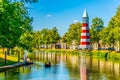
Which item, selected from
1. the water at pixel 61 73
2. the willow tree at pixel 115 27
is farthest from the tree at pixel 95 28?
the water at pixel 61 73

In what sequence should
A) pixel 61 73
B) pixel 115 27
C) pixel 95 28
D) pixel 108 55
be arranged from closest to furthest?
pixel 61 73 → pixel 108 55 → pixel 115 27 → pixel 95 28

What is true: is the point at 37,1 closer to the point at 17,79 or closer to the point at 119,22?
the point at 17,79

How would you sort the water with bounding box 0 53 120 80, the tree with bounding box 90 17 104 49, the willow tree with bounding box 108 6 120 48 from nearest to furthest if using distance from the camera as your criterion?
the water with bounding box 0 53 120 80 < the willow tree with bounding box 108 6 120 48 < the tree with bounding box 90 17 104 49

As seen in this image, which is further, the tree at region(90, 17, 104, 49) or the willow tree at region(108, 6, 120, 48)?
the tree at region(90, 17, 104, 49)

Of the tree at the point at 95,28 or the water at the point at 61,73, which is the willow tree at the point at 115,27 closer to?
the tree at the point at 95,28

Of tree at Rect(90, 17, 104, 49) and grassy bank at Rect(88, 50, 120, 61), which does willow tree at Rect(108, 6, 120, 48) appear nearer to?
grassy bank at Rect(88, 50, 120, 61)

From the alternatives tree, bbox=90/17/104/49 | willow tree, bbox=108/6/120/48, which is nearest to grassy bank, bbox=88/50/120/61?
willow tree, bbox=108/6/120/48

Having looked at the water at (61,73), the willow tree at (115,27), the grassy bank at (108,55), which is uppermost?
the willow tree at (115,27)

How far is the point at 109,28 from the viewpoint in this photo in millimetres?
136000

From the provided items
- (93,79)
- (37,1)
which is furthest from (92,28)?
(37,1)

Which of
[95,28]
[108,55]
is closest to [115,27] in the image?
[108,55]

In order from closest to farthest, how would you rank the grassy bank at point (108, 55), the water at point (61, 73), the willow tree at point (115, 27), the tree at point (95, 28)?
the water at point (61, 73) → the grassy bank at point (108, 55) → the willow tree at point (115, 27) → the tree at point (95, 28)

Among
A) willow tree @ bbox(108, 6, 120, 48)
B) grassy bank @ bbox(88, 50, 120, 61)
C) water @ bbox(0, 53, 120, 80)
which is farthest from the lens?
willow tree @ bbox(108, 6, 120, 48)

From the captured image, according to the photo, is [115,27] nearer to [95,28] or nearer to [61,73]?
[95,28]
